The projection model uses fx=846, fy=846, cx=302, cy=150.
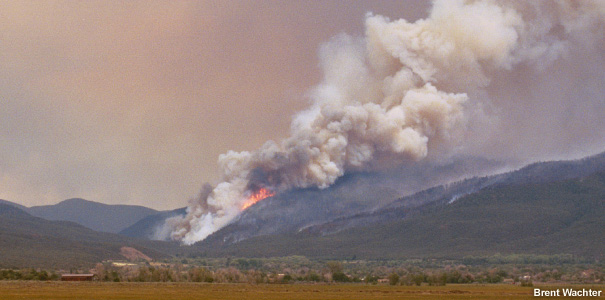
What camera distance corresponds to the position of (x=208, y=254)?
199 metres

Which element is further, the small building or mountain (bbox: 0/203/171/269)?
mountain (bbox: 0/203/171/269)

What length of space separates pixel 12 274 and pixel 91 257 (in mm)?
54037

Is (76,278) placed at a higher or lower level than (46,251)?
lower

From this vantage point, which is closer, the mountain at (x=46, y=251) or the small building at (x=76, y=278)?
the small building at (x=76, y=278)

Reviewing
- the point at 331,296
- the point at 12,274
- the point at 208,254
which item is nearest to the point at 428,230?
the point at 208,254

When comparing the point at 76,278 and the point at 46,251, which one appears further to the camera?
the point at 46,251

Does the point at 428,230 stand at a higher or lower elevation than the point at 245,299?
higher

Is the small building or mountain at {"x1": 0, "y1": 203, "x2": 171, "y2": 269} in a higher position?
mountain at {"x1": 0, "y1": 203, "x2": 171, "y2": 269}

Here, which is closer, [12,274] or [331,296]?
[331,296]

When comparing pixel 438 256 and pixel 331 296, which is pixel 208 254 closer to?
pixel 438 256

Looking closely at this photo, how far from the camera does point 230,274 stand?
110m

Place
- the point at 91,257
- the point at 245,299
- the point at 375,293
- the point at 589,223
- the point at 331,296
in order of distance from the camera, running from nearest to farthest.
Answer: the point at 245,299 → the point at 331,296 → the point at 375,293 → the point at 91,257 → the point at 589,223

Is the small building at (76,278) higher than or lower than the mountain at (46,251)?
lower

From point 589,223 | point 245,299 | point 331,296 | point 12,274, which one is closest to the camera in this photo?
point 245,299
